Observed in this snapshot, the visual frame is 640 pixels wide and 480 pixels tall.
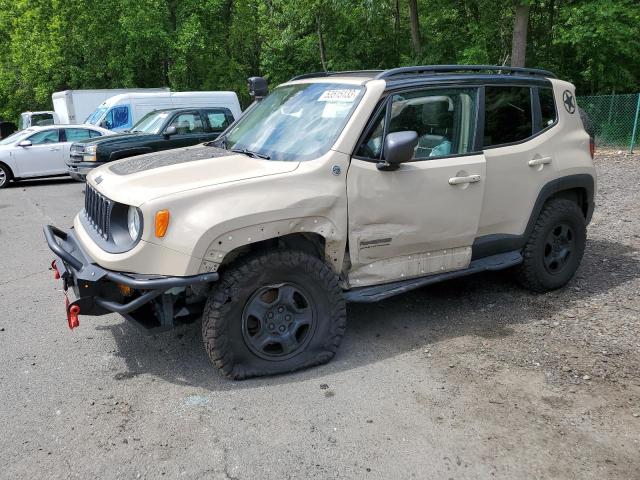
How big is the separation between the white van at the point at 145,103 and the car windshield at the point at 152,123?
3100 mm

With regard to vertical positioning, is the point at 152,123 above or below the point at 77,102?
above

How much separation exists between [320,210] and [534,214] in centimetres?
221

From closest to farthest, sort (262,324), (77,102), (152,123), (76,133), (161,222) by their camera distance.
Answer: (161,222) < (262,324) < (152,123) < (76,133) < (77,102)

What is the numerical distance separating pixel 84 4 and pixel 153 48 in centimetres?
332

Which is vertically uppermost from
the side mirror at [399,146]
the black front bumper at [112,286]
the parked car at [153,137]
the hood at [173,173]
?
the side mirror at [399,146]

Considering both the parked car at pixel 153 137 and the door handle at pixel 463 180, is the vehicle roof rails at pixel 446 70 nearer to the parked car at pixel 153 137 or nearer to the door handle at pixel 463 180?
the door handle at pixel 463 180

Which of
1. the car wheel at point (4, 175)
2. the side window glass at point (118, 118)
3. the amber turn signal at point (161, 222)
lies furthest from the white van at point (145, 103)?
the amber turn signal at point (161, 222)

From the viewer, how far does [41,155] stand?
47.0 ft

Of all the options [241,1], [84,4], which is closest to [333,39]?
[241,1]

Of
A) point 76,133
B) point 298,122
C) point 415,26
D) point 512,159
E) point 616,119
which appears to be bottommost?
point 616,119

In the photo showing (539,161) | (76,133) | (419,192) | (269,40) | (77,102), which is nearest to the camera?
(419,192)

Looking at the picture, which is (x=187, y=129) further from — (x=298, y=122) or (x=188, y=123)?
(x=298, y=122)

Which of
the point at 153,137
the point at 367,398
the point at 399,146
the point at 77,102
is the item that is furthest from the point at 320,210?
the point at 77,102

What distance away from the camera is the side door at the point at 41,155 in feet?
46.5
